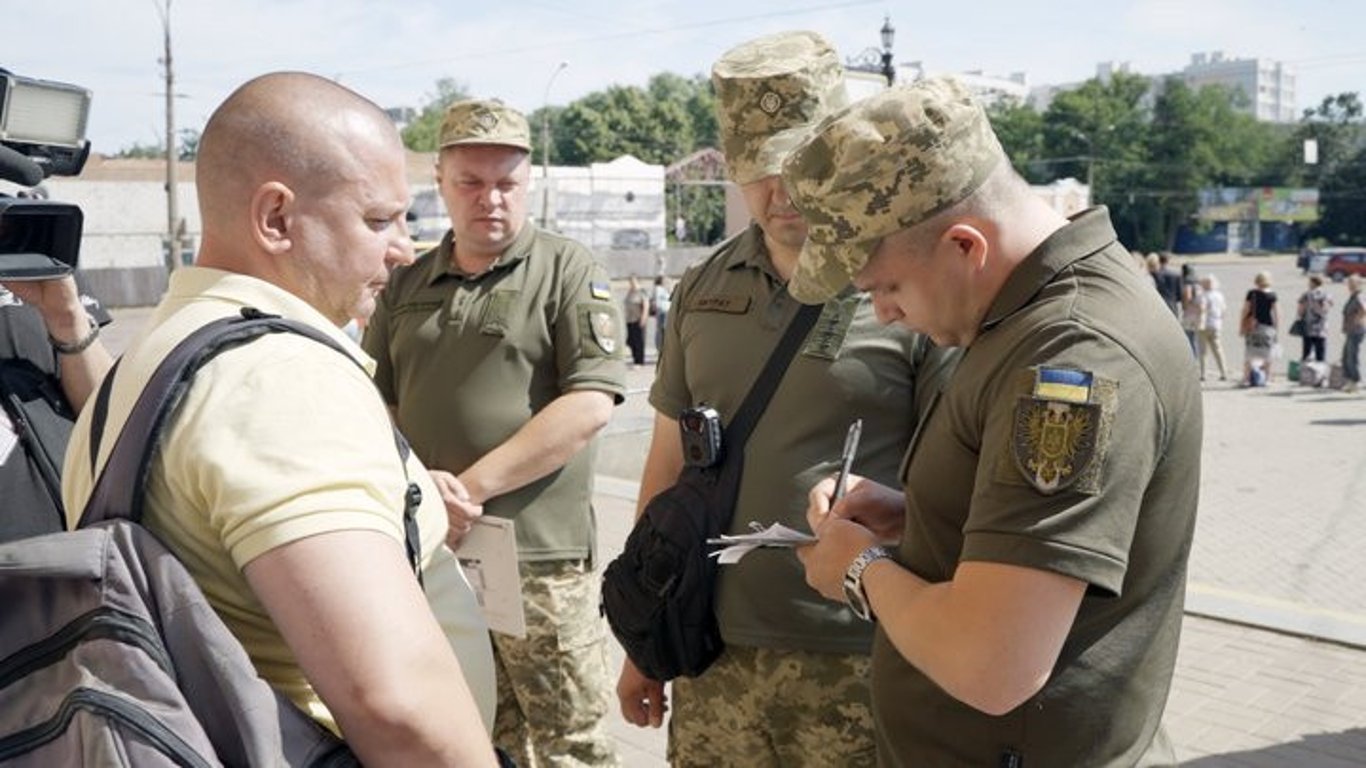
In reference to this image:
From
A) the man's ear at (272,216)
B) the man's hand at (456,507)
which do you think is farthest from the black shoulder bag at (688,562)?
the man's ear at (272,216)

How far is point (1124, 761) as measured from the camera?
1812 millimetres

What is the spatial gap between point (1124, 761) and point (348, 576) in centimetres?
116

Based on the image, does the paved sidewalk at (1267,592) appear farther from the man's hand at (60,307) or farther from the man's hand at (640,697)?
the man's hand at (60,307)

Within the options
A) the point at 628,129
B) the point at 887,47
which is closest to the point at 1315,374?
the point at 887,47

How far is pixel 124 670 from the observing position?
130 cm

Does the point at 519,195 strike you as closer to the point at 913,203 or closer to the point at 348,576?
the point at 913,203

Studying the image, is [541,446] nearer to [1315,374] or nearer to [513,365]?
[513,365]

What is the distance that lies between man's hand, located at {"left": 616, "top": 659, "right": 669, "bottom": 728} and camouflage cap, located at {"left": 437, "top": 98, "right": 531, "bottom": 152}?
166cm

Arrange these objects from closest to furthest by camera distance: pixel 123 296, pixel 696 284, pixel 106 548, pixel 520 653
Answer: pixel 106 548 → pixel 696 284 → pixel 520 653 → pixel 123 296

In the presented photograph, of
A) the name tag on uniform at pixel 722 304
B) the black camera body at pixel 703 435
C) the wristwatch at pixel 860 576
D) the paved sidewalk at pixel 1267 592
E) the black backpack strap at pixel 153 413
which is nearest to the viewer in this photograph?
the black backpack strap at pixel 153 413

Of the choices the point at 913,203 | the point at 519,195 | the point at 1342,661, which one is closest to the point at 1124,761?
the point at 913,203

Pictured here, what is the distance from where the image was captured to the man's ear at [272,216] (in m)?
1.61

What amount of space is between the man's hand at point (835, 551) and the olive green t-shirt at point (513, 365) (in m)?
1.64

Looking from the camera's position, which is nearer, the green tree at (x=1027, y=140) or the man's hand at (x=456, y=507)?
the man's hand at (x=456, y=507)
